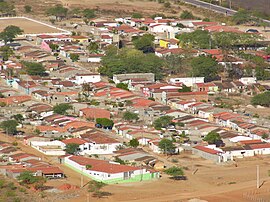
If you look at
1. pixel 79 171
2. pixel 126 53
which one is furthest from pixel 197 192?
pixel 126 53

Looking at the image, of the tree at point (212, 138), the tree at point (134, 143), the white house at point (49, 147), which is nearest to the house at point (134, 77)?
the tree at point (212, 138)

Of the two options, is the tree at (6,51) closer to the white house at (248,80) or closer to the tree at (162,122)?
the white house at (248,80)

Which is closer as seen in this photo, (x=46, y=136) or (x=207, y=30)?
(x=46, y=136)

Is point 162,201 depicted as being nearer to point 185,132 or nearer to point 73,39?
point 185,132

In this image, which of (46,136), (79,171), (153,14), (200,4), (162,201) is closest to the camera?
(162,201)

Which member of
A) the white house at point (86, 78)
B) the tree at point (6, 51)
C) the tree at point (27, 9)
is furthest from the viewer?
the tree at point (27, 9)

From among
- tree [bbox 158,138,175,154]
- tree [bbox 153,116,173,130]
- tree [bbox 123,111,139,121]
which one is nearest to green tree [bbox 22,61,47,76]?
tree [bbox 123,111,139,121]
